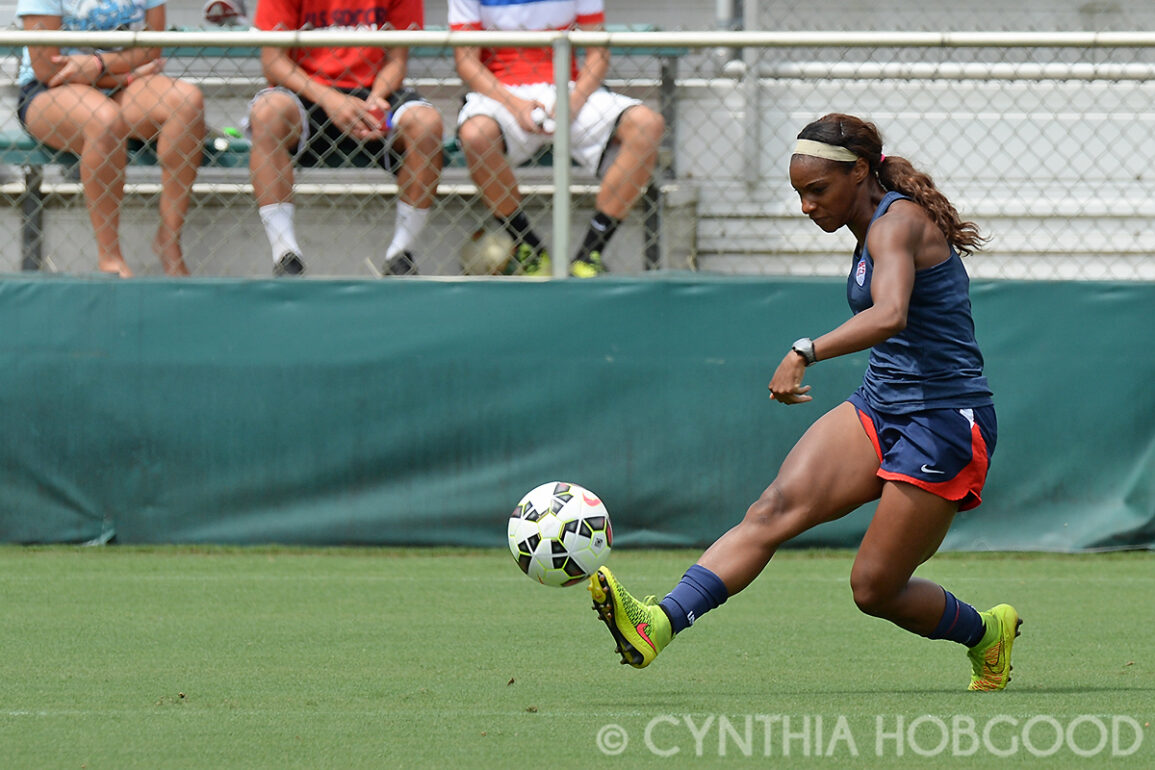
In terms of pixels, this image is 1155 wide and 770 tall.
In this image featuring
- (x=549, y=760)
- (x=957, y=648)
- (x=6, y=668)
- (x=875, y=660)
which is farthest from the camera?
(x=957, y=648)

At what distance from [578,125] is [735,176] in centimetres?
127

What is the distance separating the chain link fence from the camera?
28.0 feet

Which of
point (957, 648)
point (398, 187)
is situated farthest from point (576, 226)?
point (957, 648)

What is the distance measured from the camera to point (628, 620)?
4281 millimetres

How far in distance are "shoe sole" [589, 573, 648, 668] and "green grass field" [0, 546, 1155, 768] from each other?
0.49ft

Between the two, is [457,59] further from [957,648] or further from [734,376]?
[957,648]

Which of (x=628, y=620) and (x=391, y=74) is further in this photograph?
(x=391, y=74)

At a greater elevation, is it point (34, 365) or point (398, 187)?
point (398, 187)

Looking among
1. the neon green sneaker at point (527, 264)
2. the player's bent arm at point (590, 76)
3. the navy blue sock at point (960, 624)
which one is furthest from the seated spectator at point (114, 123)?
the navy blue sock at point (960, 624)

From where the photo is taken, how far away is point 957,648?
18.3 ft

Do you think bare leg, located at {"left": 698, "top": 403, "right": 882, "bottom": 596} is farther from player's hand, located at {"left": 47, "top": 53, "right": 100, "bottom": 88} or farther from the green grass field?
player's hand, located at {"left": 47, "top": 53, "right": 100, "bottom": 88}

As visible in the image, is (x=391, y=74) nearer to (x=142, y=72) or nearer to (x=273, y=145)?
(x=273, y=145)

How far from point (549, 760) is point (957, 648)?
2409 millimetres

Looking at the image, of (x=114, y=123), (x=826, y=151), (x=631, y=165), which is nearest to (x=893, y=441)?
(x=826, y=151)
